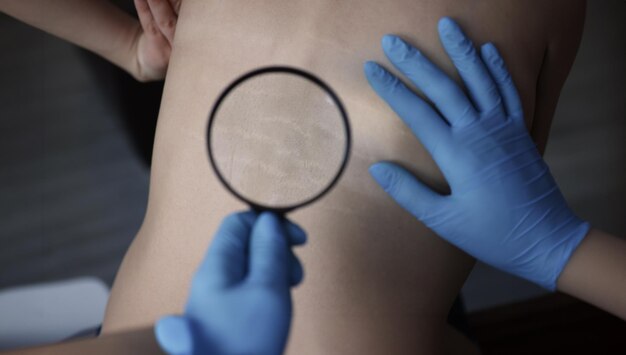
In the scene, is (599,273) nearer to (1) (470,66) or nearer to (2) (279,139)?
(1) (470,66)

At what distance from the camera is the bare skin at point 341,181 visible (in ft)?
3.23

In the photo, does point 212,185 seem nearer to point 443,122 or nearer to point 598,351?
point 443,122

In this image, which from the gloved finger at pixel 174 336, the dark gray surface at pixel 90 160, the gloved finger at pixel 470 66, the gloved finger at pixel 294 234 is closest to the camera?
the gloved finger at pixel 174 336

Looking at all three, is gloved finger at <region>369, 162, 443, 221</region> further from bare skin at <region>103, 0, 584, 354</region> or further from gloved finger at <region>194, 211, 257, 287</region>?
gloved finger at <region>194, 211, 257, 287</region>

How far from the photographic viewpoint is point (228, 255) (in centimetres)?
83

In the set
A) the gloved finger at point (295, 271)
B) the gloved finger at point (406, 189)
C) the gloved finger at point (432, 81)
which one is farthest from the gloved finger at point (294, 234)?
the gloved finger at point (432, 81)

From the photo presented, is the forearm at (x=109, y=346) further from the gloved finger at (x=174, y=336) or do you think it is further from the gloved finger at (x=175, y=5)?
the gloved finger at (x=175, y=5)

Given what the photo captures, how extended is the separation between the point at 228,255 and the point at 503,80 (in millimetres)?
577

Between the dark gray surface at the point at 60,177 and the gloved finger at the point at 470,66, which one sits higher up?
the gloved finger at the point at 470,66

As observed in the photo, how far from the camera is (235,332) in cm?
81

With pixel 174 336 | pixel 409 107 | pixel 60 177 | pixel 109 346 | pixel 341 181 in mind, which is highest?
pixel 409 107

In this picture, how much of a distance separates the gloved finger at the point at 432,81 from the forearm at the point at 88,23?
675 mm

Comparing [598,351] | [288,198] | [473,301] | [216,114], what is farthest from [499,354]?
[216,114]

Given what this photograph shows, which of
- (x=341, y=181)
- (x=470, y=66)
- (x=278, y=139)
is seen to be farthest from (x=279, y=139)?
(x=470, y=66)
